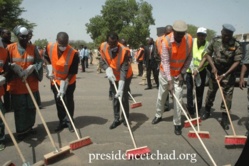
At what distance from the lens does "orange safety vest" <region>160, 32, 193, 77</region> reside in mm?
4570

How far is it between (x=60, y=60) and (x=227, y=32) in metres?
3.19

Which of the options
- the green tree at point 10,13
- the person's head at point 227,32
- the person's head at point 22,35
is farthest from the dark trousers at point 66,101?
the green tree at point 10,13

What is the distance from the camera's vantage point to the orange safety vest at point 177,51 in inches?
180

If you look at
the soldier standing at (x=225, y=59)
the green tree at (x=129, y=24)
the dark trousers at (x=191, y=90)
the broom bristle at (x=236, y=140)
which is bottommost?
the broom bristle at (x=236, y=140)

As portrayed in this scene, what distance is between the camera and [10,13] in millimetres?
28328

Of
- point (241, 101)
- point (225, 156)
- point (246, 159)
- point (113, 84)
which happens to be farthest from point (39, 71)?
point (241, 101)

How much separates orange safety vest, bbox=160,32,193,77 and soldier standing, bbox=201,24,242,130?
724 mm

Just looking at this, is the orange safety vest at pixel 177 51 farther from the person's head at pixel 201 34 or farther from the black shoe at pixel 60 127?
the black shoe at pixel 60 127

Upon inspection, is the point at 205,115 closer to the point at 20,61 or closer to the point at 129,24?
the point at 20,61

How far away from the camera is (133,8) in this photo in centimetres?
4403

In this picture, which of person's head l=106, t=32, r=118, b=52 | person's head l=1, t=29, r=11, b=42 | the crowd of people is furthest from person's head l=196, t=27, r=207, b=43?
person's head l=1, t=29, r=11, b=42

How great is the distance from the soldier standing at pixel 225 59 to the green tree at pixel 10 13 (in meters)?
26.2

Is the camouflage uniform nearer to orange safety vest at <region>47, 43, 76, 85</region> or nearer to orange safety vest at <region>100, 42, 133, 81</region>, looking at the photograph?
orange safety vest at <region>100, 42, 133, 81</region>

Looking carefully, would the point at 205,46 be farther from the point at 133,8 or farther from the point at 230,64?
the point at 133,8
